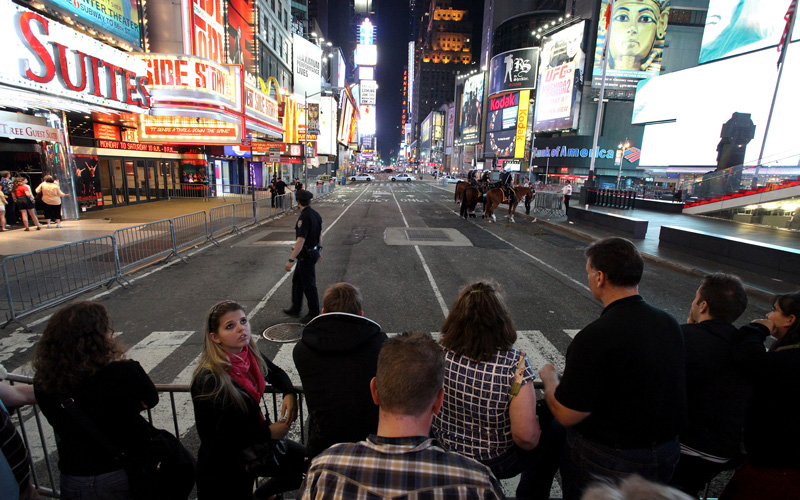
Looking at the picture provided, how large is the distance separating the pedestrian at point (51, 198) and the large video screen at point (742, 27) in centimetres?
4060

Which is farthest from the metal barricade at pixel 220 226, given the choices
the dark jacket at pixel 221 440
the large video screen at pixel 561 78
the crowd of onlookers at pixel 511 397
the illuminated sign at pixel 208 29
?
the large video screen at pixel 561 78

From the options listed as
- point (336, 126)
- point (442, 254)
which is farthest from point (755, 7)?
point (336, 126)

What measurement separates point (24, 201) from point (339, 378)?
1760 centimetres

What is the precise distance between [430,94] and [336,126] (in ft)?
445

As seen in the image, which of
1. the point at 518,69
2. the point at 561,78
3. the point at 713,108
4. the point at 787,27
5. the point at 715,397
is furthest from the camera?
the point at 518,69

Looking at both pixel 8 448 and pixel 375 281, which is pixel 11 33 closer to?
pixel 375 281

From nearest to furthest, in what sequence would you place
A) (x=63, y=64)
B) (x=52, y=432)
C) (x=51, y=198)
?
(x=52, y=432) < (x=63, y=64) < (x=51, y=198)

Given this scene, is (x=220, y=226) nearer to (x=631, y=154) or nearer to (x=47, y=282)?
(x=47, y=282)

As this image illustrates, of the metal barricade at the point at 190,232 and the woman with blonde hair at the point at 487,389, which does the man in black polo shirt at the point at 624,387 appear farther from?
the metal barricade at the point at 190,232

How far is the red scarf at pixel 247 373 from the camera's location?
246 centimetres

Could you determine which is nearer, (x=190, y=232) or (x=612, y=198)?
(x=190, y=232)

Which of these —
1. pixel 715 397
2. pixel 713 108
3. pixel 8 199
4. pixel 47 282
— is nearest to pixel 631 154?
pixel 713 108

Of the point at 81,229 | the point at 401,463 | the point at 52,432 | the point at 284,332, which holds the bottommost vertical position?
the point at 52,432

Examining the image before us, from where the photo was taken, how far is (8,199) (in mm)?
14664
